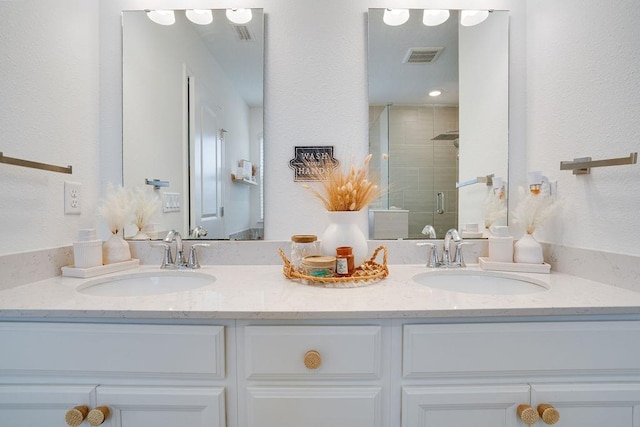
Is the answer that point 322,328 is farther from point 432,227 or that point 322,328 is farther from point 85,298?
point 432,227

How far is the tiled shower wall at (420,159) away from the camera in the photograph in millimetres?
1322

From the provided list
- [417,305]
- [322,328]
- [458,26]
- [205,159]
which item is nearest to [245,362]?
[322,328]

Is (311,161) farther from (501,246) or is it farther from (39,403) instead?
(39,403)

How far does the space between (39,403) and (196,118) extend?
3.53ft

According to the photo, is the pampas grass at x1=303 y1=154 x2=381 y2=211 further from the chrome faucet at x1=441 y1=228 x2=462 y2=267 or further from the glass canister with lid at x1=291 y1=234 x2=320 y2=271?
the chrome faucet at x1=441 y1=228 x2=462 y2=267

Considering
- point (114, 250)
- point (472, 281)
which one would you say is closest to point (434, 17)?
point (472, 281)

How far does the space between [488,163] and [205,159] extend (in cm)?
123

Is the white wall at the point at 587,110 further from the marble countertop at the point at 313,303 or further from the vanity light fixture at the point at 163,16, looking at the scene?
the vanity light fixture at the point at 163,16

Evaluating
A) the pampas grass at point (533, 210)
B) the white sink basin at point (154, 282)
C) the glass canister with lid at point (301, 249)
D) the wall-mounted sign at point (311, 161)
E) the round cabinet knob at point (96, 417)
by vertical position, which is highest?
the wall-mounted sign at point (311, 161)

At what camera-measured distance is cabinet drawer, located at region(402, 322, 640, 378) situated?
0.77 meters

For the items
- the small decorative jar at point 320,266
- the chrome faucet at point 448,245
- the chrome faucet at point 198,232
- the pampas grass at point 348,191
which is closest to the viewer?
the small decorative jar at point 320,266

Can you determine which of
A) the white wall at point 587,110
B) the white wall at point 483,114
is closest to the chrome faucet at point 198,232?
the white wall at point 483,114

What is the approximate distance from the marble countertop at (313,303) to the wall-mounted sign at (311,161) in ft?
1.73

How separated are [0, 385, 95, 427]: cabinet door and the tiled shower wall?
1.18 meters
